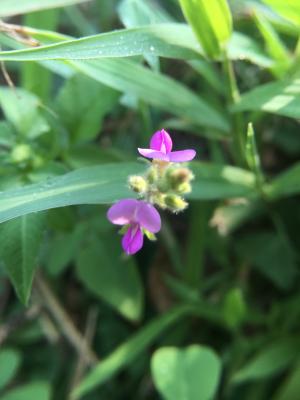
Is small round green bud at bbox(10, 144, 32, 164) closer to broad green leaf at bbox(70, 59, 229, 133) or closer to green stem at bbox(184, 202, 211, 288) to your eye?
broad green leaf at bbox(70, 59, 229, 133)

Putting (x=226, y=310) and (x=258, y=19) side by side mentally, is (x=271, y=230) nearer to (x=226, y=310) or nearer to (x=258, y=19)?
(x=226, y=310)

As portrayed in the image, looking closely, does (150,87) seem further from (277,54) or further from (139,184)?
(139,184)

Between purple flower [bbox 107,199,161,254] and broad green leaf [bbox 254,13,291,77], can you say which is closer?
purple flower [bbox 107,199,161,254]

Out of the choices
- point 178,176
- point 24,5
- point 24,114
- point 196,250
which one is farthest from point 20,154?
point 196,250

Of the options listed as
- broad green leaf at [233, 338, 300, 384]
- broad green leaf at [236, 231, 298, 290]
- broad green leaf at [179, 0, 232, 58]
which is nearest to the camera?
broad green leaf at [179, 0, 232, 58]

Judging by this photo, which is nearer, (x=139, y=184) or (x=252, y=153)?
(x=139, y=184)

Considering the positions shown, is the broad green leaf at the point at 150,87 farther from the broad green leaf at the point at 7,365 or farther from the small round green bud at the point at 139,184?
the broad green leaf at the point at 7,365

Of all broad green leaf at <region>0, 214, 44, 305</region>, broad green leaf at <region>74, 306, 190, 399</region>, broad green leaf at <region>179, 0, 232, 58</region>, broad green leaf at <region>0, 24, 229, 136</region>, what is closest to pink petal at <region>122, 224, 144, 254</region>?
broad green leaf at <region>0, 214, 44, 305</region>
